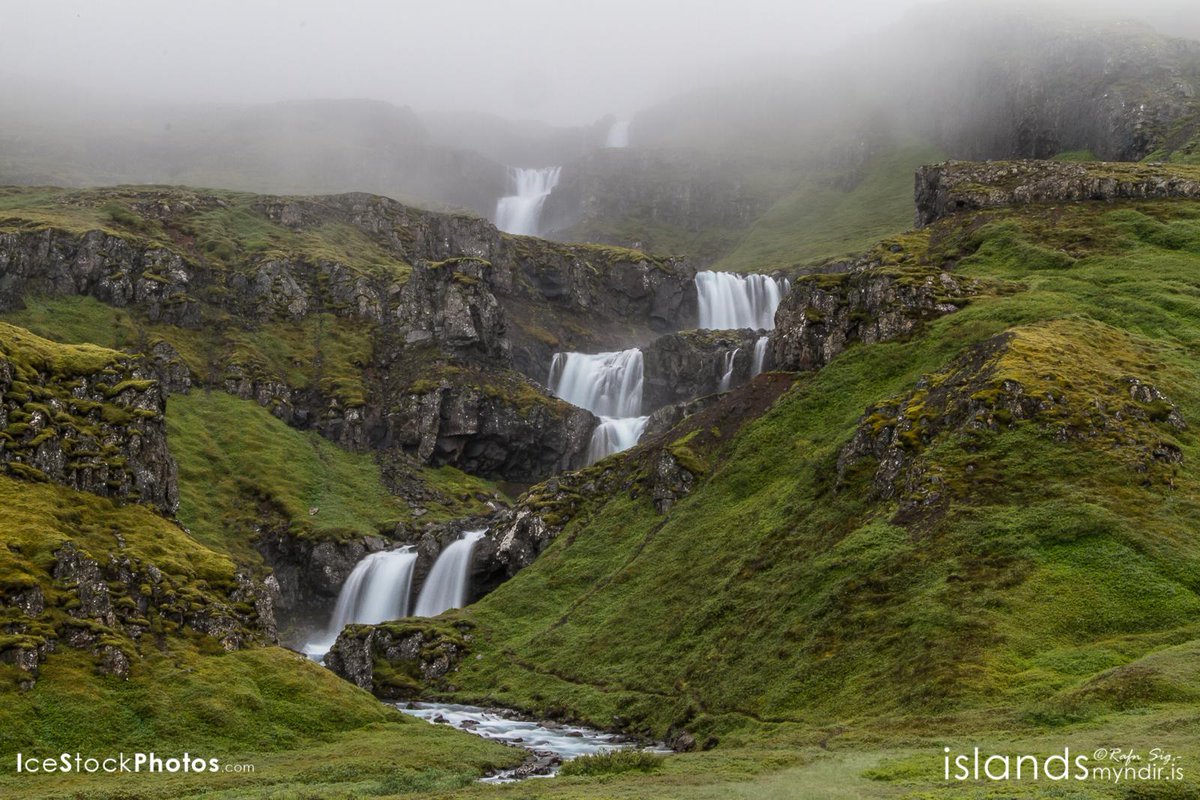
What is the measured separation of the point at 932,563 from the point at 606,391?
11791 centimetres

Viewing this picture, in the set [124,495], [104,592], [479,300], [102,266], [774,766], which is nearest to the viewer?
[774,766]

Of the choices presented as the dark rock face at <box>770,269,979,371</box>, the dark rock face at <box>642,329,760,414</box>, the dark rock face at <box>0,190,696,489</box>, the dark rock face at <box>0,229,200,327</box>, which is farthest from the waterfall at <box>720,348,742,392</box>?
the dark rock face at <box>0,229,200,327</box>

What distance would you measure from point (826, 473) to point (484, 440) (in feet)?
348

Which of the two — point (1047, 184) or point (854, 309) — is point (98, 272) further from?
point (1047, 184)

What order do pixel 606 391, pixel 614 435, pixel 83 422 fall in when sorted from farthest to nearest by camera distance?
pixel 606 391, pixel 614 435, pixel 83 422

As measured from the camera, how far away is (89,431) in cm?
7531

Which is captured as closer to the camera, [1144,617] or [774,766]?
[774,766]

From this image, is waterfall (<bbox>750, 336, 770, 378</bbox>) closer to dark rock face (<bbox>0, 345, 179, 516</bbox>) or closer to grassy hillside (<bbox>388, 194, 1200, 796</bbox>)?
grassy hillside (<bbox>388, 194, 1200, 796</bbox>)

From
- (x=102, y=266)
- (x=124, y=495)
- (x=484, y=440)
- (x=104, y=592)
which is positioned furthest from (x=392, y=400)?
(x=104, y=592)

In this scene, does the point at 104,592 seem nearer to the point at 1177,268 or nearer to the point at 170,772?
the point at 170,772

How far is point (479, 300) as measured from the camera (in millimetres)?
189500

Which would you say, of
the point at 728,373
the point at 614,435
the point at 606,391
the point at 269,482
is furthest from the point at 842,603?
the point at 606,391

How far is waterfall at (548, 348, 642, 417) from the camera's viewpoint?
171212 mm

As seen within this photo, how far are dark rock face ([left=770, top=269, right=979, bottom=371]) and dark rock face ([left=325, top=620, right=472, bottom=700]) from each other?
46.5m
